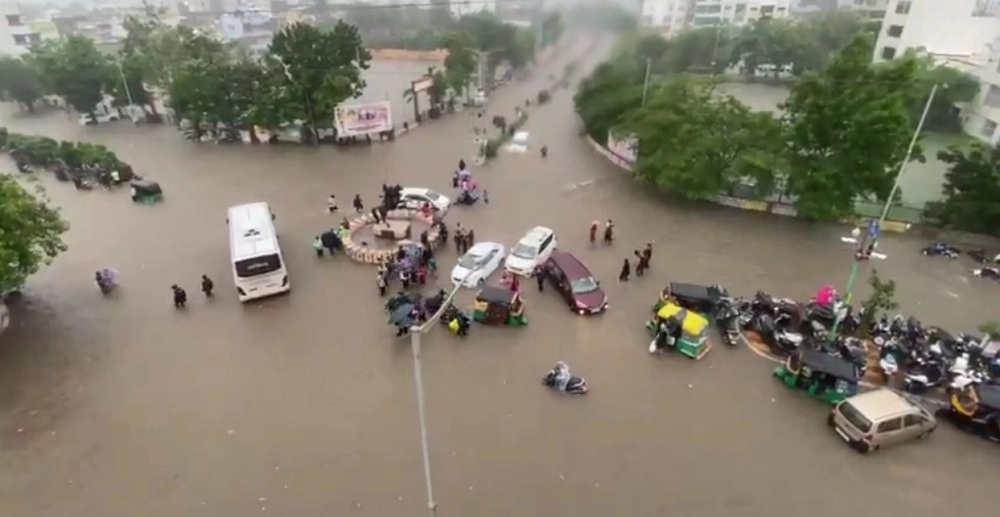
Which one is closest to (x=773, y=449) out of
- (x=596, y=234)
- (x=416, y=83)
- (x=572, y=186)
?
(x=596, y=234)

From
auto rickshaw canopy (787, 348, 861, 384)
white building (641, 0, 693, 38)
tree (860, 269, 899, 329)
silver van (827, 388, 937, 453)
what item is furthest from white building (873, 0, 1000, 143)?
silver van (827, 388, 937, 453)

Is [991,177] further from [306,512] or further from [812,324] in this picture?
[306,512]

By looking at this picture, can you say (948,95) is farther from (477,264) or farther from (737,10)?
(477,264)

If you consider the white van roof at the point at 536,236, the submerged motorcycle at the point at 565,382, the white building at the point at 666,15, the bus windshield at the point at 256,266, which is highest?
the white building at the point at 666,15

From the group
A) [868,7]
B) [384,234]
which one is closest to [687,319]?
[384,234]

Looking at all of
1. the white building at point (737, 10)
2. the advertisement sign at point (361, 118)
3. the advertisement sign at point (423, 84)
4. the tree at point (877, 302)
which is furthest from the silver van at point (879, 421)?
the white building at point (737, 10)

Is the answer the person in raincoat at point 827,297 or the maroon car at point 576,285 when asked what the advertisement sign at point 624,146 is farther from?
the person in raincoat at point 827,297

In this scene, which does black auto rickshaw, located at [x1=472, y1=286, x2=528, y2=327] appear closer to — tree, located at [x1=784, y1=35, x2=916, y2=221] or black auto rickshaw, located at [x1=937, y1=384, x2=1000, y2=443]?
black auto rickshaw, located at [x1=937, y1=384, x2=1000, y2=443]
